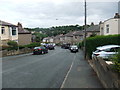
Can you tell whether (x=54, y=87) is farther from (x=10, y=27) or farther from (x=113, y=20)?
(x=10, y=27)

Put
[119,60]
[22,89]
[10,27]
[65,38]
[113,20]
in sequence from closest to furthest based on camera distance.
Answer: [119,60] < [22,89] < [113,20] < [10,27] < [65,38]

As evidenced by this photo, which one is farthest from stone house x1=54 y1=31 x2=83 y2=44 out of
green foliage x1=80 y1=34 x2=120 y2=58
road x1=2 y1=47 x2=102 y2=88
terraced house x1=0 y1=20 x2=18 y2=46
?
road x1=2 y1=47 x2=102 y2=88

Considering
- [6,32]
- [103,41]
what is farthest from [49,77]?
[6,32]

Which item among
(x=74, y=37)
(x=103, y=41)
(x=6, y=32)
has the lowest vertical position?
(x=103, y=41)

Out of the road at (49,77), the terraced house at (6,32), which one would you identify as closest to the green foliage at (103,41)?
the road at (49,77)

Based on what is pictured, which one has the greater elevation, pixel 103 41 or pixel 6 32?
pixel 6 32

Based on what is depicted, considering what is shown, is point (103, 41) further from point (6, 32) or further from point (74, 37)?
point (74, 37)

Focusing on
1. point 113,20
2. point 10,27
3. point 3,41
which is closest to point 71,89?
point 113,20

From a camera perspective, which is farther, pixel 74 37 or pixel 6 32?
pixel 74 37

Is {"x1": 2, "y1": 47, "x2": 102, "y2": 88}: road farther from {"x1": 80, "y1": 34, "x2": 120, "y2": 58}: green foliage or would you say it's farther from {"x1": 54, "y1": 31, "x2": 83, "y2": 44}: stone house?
{"x1": 54, "y1": 31, "x2": 83, "y2": 44}: stone house

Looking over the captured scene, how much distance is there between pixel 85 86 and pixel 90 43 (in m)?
12.3

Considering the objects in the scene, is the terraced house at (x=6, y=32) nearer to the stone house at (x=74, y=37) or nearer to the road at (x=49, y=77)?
the road at (x=49, y=77)

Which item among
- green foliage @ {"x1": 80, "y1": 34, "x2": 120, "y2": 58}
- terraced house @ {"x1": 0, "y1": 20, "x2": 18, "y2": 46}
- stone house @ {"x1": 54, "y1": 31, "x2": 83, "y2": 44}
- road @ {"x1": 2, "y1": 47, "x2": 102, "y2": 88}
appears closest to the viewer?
road @ {"x1": 2, "y1": 47, "x2": 102, "y2": 88}

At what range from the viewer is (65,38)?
91875 mm
